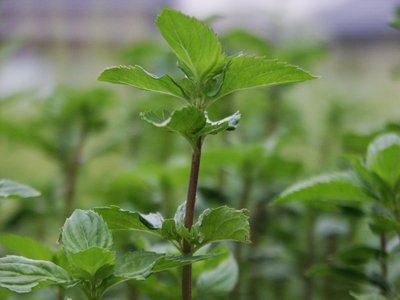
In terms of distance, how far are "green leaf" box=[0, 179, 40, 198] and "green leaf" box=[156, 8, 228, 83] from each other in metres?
0.18

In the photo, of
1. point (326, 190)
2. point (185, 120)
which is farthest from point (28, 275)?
point (326, 190)

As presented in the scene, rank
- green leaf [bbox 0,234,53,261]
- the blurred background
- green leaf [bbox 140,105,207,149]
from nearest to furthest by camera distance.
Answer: green leaf [bbox 140,105,207,149] < green leaf [bbox 0,234,53,261] < the blurred background

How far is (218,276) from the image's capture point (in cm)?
40

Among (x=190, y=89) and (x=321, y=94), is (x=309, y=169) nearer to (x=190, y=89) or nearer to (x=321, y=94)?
(x=321, y=94)

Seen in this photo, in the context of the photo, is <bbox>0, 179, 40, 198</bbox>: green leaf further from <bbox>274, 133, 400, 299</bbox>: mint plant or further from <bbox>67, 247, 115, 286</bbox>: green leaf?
<bbox>274, 133, 400, 299</bbox>: mint plant

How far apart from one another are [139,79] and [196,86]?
1.8 inches

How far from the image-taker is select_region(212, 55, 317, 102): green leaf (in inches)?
10.5

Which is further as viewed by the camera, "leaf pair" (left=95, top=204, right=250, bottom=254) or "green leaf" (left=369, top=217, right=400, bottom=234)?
"green leaf" (left=369, top=217, right=400, bottom=234)

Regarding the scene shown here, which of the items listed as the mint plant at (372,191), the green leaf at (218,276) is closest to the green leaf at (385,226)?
the mint plant at (372,191)

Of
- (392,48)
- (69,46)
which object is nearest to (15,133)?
(69,46)

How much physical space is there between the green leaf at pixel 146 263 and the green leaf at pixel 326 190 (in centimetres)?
17

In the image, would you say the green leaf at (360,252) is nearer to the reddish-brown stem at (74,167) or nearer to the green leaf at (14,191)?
the green leaf at (14,191)

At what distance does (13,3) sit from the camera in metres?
2.27

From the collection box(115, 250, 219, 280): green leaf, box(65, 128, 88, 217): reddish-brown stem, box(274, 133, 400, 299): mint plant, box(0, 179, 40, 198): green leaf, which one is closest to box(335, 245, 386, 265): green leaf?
box(274, 133, 400, 299): mint plant
